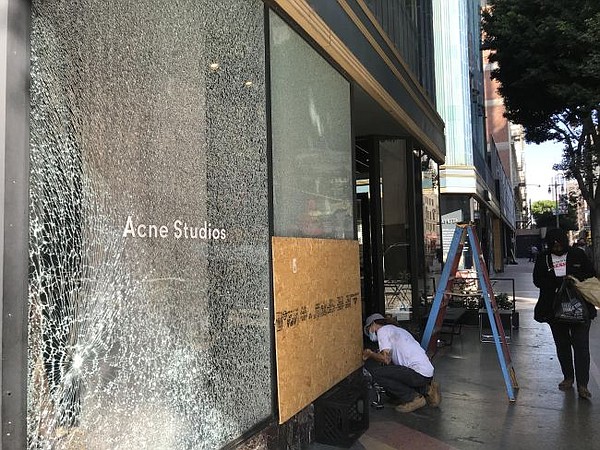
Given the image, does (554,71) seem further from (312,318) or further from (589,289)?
(312,318)

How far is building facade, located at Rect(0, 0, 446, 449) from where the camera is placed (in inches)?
85.3

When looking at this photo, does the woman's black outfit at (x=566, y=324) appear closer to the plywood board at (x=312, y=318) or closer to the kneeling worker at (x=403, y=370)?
the kneeling worker at (x=403, y=370)

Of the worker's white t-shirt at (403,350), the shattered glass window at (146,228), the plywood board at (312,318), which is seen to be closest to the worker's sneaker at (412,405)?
the worker's white t-shirt at (403,350)

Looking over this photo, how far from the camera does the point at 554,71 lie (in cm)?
1546

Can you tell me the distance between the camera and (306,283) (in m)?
4.32

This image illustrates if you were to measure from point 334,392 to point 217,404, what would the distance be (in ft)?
5.60

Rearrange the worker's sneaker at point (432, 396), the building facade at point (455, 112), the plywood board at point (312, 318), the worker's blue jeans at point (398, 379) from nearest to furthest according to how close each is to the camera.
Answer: the plywood board at point (312, 318) < the worker's blue jeans at point (398, 379) < the worker's sneaker at point (432, 396) < the building facade at point (455, 112)

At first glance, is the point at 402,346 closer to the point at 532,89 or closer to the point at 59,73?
the point at 59,73

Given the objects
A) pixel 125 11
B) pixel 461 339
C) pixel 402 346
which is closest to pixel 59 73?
pixel 125 11

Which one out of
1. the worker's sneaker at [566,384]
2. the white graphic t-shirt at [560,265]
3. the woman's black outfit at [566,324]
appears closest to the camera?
the woman's black outfit at [566,324]

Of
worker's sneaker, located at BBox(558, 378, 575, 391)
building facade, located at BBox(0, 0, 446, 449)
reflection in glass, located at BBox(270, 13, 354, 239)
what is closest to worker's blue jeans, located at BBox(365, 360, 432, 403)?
building facade, located at BBox(0, 0, 446, 449)

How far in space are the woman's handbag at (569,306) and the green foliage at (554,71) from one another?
8949mm

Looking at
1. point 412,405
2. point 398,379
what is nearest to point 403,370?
point 398,379

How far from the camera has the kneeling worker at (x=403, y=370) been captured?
5.15 metres
